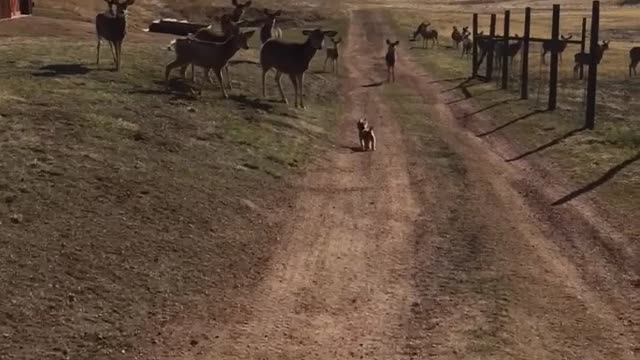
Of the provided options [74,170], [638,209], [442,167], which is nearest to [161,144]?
[74,170]

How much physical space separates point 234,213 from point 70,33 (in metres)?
25.5

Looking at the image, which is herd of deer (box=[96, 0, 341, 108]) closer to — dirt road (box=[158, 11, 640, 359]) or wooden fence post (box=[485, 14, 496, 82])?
dirt road (box=[158, 11, 640, 359])

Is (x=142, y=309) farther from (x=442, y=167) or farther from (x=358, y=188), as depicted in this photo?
(x=442, y=167)

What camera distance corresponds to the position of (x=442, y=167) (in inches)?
758

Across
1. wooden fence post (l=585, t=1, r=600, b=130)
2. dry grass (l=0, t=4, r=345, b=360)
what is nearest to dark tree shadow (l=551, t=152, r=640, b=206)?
wooden fence post (l=585, t=1, r=600, b=130)

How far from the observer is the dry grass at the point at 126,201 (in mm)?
10023

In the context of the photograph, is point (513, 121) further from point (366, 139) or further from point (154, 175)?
point (154, 175)

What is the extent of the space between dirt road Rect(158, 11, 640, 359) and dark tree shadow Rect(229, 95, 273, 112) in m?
5.07

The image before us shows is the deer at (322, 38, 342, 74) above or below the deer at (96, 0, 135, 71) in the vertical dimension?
below

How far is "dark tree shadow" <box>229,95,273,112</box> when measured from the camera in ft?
77.0

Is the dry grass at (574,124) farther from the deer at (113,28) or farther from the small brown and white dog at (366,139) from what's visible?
the deer at (113,28)

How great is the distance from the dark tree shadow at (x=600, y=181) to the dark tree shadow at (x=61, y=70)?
43.6ft

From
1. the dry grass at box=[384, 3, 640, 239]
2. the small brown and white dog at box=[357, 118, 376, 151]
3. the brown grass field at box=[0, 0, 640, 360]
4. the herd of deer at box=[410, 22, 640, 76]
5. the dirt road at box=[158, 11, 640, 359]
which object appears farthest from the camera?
the herd of deer at box=[410, 22, 640, 76]

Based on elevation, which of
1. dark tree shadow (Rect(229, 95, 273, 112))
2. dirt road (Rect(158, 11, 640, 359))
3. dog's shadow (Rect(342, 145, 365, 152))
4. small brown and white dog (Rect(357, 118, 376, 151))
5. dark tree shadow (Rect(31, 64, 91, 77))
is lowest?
dirt road (Rect(158, 11, 640, 359))
